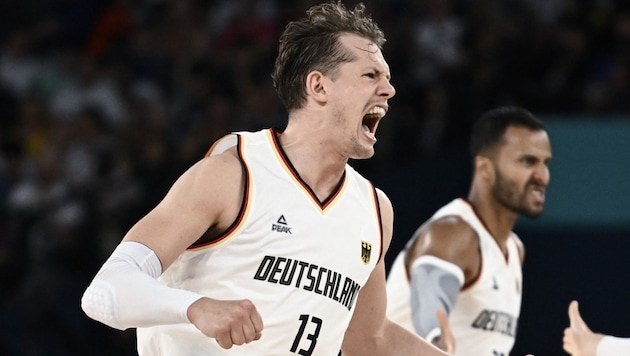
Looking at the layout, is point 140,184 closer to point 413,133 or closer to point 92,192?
point 92,192

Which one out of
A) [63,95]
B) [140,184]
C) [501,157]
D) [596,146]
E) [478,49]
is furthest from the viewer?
[63,95]

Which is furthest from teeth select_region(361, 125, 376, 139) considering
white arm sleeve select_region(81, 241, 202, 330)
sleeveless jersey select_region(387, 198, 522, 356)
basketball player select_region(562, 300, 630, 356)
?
sleeveless jersey select_region(387, 198, 522, 356)

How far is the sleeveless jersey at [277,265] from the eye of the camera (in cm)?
386

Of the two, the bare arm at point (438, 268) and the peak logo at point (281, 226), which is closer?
the peak logo at point (281, 226)

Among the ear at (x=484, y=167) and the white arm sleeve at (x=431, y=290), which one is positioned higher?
the ear at (x=484, y=167)

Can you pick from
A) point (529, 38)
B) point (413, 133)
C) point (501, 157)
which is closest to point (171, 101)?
point (413, 133)

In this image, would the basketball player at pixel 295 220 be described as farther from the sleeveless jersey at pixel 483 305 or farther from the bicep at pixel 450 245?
the sleeveless jersey at pixel 483 305

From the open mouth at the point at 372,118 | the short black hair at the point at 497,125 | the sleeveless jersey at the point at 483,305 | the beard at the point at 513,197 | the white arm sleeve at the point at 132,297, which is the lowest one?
the white arm sleeve at the point at 132,297

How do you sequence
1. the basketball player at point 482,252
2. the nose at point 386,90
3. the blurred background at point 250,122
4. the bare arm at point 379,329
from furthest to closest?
the blurred background at point 250,122 < the basketball player at point 482,252 < the bare arm at point 379,329 < the nose at point 386,90

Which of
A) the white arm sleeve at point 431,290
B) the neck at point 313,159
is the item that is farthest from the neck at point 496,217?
the neck at point 313,159

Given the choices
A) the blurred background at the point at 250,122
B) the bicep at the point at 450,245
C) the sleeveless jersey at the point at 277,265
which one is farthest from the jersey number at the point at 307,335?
the blurred background at the point at 250,122

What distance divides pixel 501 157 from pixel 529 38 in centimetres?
396

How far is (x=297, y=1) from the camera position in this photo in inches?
431

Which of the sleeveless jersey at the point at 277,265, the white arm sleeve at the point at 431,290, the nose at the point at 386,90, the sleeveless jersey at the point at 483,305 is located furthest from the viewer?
the sleeveless jersey at the point at 483,305
